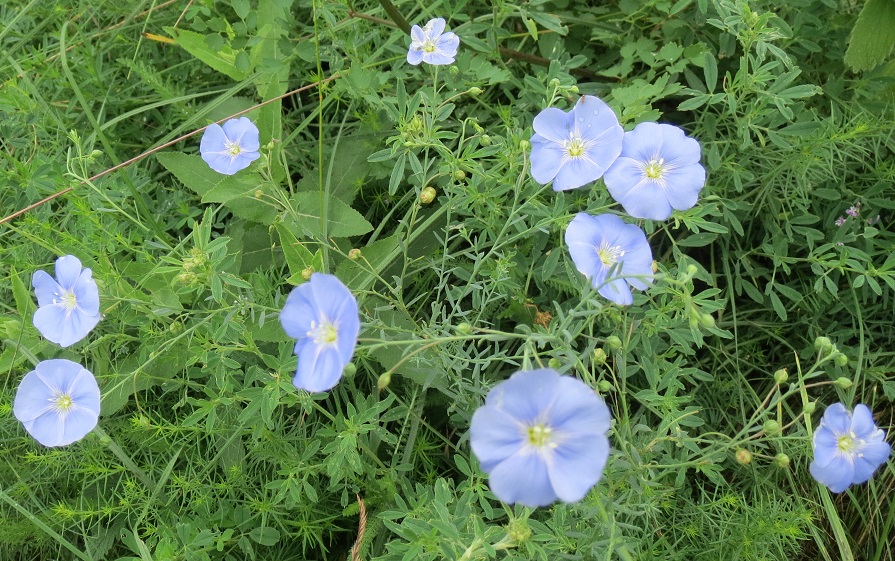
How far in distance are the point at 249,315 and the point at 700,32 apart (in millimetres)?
2157

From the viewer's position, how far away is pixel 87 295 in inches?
77.3

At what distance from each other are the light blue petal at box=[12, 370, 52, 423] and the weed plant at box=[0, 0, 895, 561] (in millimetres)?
197

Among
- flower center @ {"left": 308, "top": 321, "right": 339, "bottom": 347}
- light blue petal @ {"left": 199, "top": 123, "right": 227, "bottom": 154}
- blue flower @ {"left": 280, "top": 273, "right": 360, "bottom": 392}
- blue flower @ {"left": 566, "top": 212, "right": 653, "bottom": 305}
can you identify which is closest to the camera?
blue flower @ {"left": 280, "top": 273, "right": 360, "bottom": 392}

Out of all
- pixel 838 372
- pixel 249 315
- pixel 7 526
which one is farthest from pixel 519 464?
pixel 7 526

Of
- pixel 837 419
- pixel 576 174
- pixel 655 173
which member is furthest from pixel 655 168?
pixel 837 419

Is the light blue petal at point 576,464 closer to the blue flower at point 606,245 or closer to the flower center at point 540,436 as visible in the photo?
the flower center at point 540,436

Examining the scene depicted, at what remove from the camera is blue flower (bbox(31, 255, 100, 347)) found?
1958mm

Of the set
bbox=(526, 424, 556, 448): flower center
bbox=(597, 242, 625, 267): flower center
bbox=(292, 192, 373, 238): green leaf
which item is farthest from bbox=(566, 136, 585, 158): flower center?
bbox=(526, 424, 556, 448): flower center

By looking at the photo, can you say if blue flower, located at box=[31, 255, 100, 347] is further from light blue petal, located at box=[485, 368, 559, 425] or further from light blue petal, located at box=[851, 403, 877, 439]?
light blue petal, located at box=[851, 403, 877, 439]

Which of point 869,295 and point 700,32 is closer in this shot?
point 869,295

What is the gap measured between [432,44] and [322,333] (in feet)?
4.05

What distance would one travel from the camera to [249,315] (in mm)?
2338

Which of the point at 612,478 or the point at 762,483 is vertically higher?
the point at 612,478

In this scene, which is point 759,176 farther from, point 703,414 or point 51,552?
point 51,552
